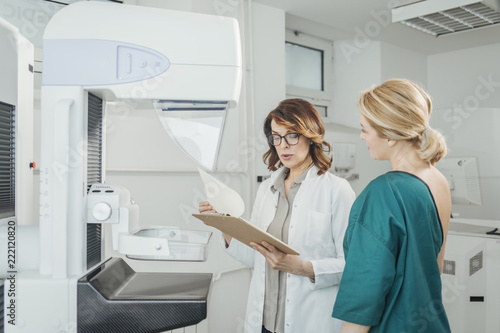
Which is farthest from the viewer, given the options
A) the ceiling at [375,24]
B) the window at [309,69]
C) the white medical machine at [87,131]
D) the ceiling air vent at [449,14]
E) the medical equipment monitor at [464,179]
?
the window at [309,69]

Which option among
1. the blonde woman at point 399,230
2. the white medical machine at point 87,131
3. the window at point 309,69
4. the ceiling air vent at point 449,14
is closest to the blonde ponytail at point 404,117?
the blonde woman at point 399,230

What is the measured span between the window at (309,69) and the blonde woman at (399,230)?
2211 millimetres

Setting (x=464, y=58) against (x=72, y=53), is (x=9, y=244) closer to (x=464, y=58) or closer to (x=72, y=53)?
(x=72, y=53)

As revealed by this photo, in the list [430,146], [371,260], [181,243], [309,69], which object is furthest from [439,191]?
[309,69]

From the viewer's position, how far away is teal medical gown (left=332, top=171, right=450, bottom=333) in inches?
35.2

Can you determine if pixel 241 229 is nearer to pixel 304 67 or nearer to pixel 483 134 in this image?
pixel 483 134

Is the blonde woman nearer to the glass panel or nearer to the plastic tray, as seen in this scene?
the plastic tray

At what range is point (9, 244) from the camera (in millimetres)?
840

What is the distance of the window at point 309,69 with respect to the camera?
3.16 meters

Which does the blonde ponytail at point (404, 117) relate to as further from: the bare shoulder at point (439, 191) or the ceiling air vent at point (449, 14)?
the ceiling air vent at point (449, 14)

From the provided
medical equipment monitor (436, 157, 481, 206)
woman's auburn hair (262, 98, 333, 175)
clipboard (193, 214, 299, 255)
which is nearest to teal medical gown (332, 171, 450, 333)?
clipboard (193, 214, 299, 255)

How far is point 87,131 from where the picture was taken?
0.87m

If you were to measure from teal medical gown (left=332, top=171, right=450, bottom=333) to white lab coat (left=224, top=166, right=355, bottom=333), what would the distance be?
0.33m

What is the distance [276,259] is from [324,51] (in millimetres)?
2592
